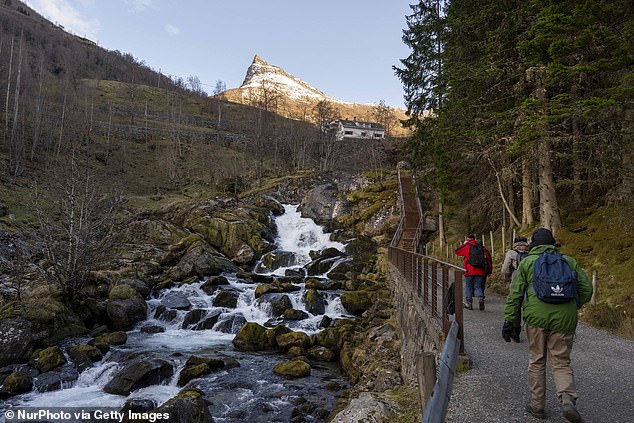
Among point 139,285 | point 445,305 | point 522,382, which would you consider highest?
point 445,305

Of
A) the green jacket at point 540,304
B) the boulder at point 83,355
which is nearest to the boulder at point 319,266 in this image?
the boulder at point 83,355

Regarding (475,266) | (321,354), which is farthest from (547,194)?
(321,354)

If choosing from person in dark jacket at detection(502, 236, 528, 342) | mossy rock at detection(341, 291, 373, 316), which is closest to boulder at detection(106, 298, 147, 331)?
mossy rock at detection(341, 291, 373, 316)

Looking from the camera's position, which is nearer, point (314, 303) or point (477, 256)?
point (477, 256)

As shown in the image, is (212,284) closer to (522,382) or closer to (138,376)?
(138,376)

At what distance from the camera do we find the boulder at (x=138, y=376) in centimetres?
1067

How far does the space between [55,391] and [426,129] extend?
20.8 metres

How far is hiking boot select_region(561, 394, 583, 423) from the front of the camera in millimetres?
3857

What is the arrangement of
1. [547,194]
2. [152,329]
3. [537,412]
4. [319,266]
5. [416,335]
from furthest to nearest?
[319,266]
[152,329]
[547,194]
[416,335]
[537,412]

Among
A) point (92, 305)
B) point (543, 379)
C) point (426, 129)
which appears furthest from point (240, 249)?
point (543, 379)

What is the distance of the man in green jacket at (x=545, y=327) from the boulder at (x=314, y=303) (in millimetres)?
13897

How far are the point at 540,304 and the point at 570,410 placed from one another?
3.35 ft

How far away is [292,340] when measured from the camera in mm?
14297

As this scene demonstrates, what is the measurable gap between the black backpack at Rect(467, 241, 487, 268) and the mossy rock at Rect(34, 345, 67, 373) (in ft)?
40.7
